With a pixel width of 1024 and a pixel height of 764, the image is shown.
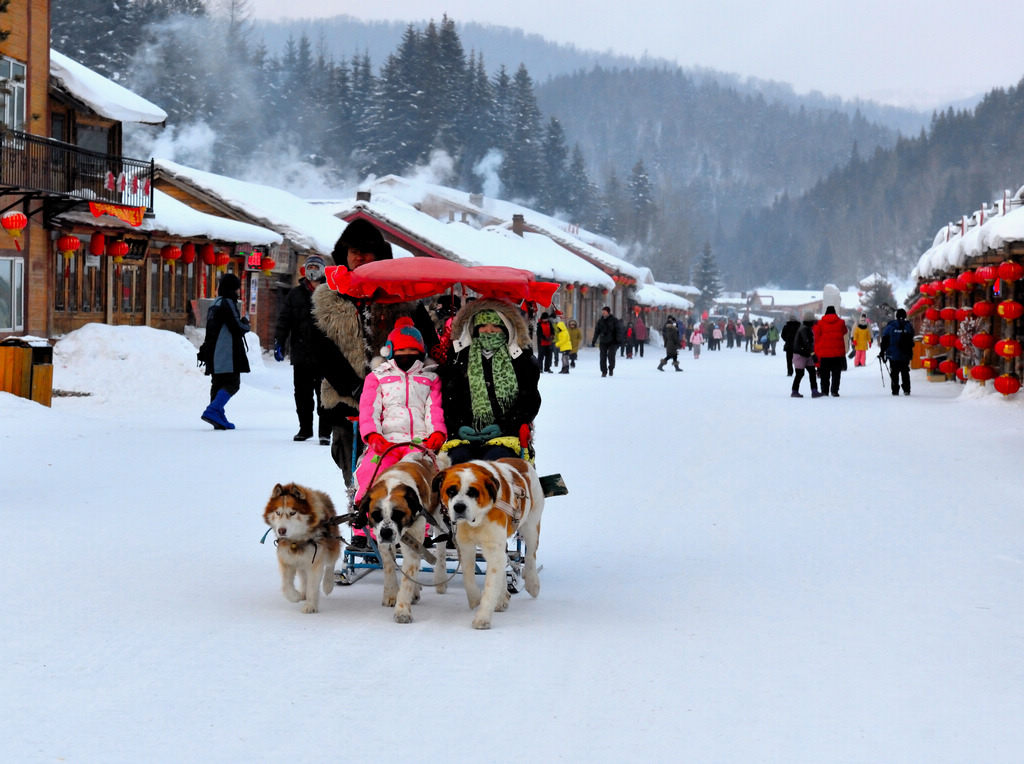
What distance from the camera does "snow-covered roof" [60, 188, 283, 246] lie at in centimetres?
2780

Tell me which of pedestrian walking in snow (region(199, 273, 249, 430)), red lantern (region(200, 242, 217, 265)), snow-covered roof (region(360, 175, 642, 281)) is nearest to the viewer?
pedestrian walking in snow (region(199, 273, 249, 430))

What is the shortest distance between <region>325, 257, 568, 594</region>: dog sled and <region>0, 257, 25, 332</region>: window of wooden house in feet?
62.0

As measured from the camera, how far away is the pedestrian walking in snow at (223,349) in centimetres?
1600

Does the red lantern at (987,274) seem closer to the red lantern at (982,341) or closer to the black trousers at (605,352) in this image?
the red lantern at (982,341)

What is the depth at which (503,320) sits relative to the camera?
734 cm

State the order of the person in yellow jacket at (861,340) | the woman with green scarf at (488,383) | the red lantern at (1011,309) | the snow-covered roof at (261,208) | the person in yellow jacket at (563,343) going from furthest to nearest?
the person in yellow jacket at (861,340) < the snow-covered roof at (261,208) < the person in yellow jacket at (563,343) < the red lantern at (1011,309) < the woman with green scarf at (488,383)

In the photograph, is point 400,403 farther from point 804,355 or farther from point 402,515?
point 804,355

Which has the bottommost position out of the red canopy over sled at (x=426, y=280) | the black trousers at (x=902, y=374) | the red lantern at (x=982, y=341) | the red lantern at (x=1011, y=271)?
the black trousers at (x=902, y=374)

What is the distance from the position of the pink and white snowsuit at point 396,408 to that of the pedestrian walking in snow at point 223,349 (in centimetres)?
911

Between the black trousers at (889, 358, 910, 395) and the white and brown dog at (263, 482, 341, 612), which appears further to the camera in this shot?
the black trousers at (889, 358, 910, 395)

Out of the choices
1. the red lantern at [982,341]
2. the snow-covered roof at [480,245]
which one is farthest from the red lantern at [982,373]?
the snow-covered roof at [480,245]

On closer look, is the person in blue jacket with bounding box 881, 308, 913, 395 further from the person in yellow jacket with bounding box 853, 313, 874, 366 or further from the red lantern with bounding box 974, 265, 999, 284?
the person in yellow jacket with bounding box 853, 313, 874, 366

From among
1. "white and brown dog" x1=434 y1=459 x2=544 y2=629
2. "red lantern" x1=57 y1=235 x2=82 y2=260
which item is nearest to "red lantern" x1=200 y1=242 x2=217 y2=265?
"red lantern" x1=57 y1=235 x2=82 y2=260

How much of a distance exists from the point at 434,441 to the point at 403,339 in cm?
55
